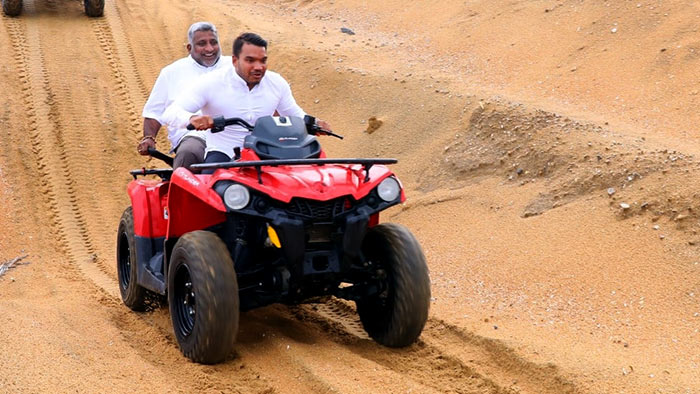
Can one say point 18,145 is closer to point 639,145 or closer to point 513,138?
point 513,138

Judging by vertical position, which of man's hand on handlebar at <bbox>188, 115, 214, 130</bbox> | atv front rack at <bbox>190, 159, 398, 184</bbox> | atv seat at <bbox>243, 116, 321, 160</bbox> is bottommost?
atv front rack at <bbox>190, 159, 398, 184</bbox>

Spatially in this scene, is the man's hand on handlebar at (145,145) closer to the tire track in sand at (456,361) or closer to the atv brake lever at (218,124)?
the atv brake lever at (218,124)

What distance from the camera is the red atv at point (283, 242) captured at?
18.4ft

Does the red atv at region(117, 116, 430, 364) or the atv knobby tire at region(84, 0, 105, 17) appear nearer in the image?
the red atv at region(117, 116, 430, 364)

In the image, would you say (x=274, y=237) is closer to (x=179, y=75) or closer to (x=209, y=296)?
(x=209, y=296)

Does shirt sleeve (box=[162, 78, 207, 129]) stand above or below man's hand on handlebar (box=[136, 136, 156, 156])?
above

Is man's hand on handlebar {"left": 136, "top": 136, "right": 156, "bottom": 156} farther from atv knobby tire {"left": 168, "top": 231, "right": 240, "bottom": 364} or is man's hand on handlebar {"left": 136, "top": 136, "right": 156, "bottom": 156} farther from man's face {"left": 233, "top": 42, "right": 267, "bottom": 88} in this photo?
atv knobby tire {"left": 168, "top": 231, "right": 240, "bottom": 364}

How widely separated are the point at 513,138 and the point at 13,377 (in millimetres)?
6520

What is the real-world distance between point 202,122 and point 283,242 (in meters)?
1.07

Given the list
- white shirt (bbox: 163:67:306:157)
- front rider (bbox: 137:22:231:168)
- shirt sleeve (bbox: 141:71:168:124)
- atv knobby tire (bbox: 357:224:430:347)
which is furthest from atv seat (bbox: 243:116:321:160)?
shirt sleeve (bbox: 141:71:168:124)

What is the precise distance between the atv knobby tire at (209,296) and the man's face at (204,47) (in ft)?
9.79

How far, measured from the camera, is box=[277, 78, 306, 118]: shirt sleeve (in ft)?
22.6

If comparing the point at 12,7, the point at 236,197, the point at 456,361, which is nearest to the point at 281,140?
the point at 236,197

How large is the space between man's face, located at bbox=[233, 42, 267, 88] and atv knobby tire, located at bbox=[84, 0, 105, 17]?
11.1 m
